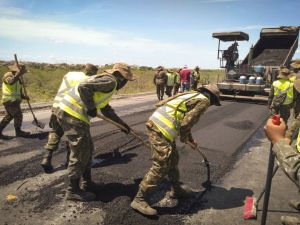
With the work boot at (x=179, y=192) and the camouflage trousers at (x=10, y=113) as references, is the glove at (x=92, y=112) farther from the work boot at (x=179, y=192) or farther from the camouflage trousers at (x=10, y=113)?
the camouflage trousers at (x=10, y=113)

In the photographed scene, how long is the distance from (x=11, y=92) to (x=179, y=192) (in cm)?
518

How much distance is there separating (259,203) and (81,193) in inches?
104

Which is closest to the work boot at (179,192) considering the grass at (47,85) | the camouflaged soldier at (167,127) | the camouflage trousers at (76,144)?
the camouflaged soldier at (167,127)

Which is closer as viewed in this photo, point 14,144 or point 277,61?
point 14,144

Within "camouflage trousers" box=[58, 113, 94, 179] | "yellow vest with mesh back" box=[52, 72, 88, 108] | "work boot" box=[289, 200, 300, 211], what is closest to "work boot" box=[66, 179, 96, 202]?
"camouflage trousers" box=[58, 113, 94, 179]

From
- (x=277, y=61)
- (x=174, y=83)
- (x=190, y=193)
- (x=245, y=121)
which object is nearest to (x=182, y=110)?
(x=190, y=193)

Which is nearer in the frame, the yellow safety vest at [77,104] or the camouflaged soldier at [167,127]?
the camouflaged soldier at [167,127]

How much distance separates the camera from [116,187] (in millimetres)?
5008

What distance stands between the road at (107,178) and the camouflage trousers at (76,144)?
0.50 metres

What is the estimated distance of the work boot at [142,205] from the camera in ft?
13.5

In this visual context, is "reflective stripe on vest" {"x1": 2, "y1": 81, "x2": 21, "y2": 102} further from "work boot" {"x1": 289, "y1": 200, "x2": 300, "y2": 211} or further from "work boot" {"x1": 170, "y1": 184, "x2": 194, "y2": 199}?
"work boot" {"x1": 289, "y1": 200, "x2": 300, "y2": 211}

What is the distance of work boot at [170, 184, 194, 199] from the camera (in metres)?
4.65

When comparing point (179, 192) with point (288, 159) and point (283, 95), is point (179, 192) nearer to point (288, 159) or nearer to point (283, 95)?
point (288, 159)

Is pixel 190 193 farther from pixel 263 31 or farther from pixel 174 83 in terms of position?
pixel 263 31
